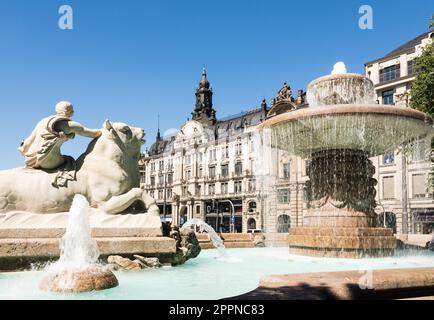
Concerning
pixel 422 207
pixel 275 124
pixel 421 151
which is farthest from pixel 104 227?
pixel 422 207

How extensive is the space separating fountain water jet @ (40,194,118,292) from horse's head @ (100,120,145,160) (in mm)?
1628

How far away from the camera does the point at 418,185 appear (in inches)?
1521

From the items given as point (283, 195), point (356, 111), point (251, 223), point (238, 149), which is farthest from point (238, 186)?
point (356, 111)

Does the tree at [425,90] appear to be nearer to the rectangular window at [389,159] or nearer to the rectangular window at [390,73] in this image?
the rectangular window at [389,159]

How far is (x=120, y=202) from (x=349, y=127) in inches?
221

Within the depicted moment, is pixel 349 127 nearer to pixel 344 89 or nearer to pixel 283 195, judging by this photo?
pixel 344 89

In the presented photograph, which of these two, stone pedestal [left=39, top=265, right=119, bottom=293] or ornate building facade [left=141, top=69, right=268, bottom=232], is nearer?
stone pedestal [left=39, top=265, right=119, bottom=293]

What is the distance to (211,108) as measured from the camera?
84312mm

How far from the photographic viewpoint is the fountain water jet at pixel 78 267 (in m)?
4.97

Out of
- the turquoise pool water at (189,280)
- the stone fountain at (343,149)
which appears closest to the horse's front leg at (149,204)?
the turquoise pool water at (189,280)

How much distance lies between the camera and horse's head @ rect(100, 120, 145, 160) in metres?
7.70

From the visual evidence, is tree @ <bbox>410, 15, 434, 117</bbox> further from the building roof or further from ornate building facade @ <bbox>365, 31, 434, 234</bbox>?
the building roof

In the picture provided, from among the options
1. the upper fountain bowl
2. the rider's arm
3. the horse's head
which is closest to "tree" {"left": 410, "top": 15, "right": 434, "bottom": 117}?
the upper fountain bowl
